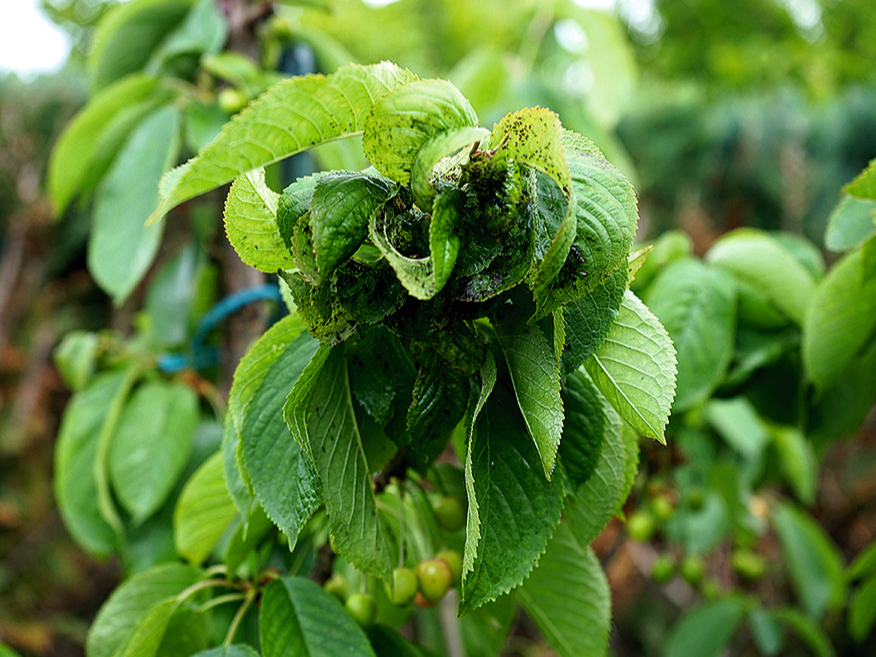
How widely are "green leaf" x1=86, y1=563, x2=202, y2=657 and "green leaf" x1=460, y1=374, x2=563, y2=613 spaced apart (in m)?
0.35

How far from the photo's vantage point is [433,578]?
0.52 metres

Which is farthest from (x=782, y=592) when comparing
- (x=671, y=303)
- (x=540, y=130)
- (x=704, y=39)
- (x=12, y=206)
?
(x=704, y=39)

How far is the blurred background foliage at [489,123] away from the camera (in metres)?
1.22

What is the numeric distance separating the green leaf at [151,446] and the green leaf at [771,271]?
674mm

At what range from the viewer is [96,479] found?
2.93ft

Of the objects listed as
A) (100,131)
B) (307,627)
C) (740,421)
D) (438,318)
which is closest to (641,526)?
(740,421)

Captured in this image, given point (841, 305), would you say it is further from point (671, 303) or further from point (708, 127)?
point (708, 127)

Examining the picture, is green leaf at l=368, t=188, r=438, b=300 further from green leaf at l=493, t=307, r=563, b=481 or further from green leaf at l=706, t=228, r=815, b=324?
green leaf at l=706, t=228, r=815, b=324

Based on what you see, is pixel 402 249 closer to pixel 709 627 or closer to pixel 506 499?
pixel 506 499

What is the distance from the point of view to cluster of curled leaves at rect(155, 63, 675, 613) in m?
0.33

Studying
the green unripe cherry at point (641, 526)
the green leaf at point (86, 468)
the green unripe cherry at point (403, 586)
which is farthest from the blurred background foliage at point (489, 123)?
the green unripe cherry at point (403, 586)

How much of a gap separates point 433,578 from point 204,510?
0.25 m

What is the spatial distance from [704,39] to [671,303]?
263 inches

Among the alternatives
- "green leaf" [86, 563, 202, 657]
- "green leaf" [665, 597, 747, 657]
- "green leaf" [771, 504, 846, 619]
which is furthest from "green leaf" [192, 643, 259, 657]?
"green leaf" [771, 504, 846, 619]
